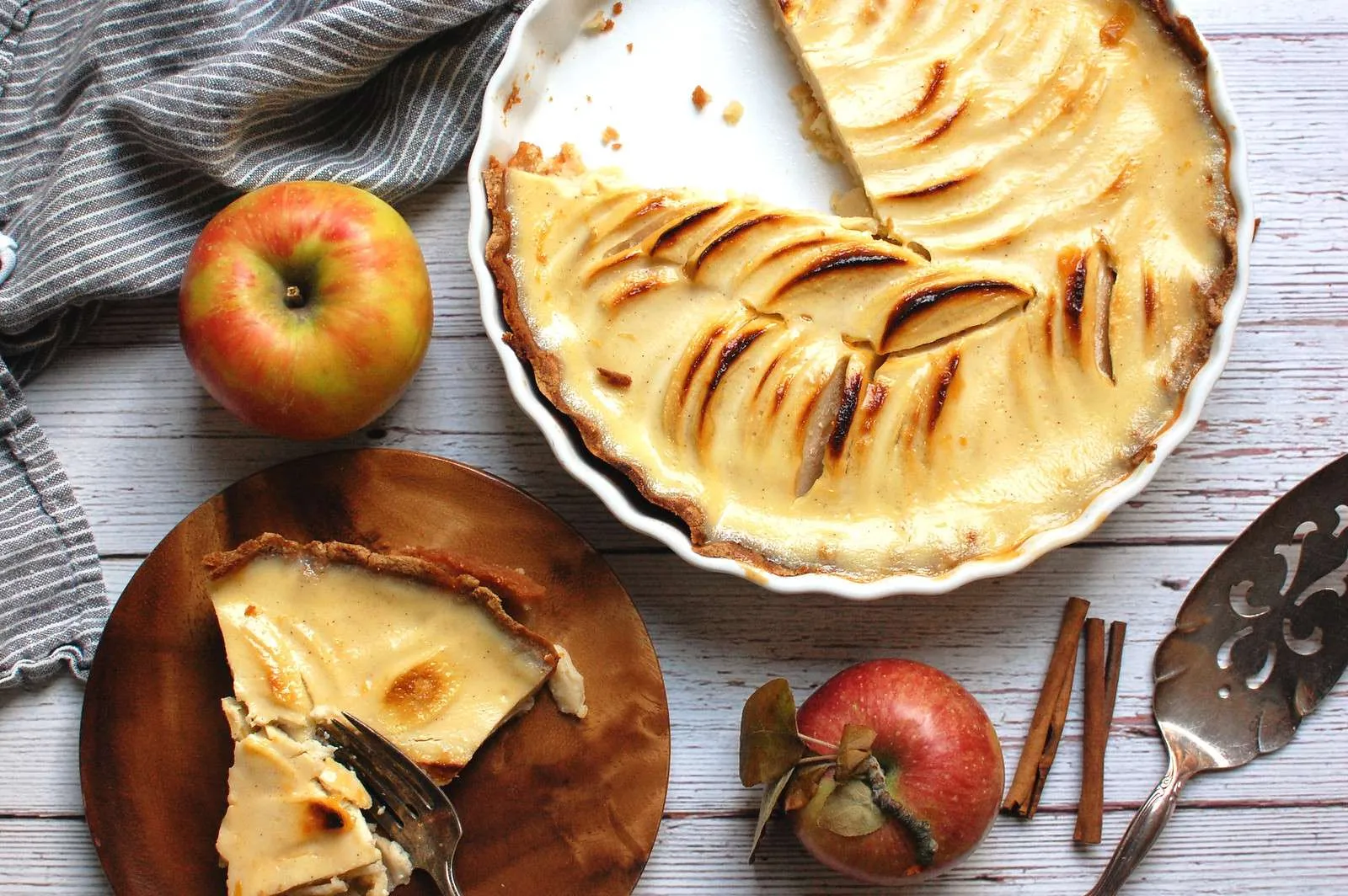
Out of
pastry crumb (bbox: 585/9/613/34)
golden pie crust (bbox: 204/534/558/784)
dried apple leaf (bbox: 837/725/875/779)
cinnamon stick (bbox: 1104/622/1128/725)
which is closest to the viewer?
dried apple leaf (bbox: 837/725/875/779)

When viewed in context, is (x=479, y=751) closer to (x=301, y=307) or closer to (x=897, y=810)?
(x=897, y=810)

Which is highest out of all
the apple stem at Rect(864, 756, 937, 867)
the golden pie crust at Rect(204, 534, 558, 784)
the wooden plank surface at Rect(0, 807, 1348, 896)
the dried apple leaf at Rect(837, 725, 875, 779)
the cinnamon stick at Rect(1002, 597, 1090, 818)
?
the golden pie crust at Rect(204, 534, 558, 784)

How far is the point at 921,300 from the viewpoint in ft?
7.30

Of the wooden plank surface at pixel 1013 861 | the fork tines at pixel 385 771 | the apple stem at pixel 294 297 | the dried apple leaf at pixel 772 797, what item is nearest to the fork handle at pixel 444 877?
the fork tines at pixel 385 771

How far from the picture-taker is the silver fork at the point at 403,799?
6.95 ft

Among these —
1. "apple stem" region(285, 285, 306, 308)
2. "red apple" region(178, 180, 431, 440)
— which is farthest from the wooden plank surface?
"apple stem" region(285, 285, 306, 308)

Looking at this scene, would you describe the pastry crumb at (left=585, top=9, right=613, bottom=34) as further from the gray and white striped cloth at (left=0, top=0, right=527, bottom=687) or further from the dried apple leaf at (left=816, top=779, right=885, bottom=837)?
the dried apple leaf at (left=816, top=779, right=885, bottom=837)

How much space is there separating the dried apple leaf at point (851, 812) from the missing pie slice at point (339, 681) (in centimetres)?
Answer: 55

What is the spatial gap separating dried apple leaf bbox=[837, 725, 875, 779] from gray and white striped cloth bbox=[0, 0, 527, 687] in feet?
4.82

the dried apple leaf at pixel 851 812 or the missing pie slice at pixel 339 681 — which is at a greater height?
the missing pie slice at pixel 339 681

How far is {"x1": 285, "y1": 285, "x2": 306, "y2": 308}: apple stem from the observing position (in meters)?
2.20

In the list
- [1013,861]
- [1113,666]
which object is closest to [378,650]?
[1013,861]

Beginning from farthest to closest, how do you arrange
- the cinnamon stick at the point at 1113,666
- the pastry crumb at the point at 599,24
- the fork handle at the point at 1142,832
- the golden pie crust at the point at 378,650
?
the pastry crumb at the point at 599,24, the cinnamon stick at the point at 1113,666, the fork handle at the point at 1142,832, the golden pie crust at the point at 378,650

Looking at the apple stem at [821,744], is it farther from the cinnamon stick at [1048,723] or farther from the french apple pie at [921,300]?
the cinnamon stick at [1048,723]
